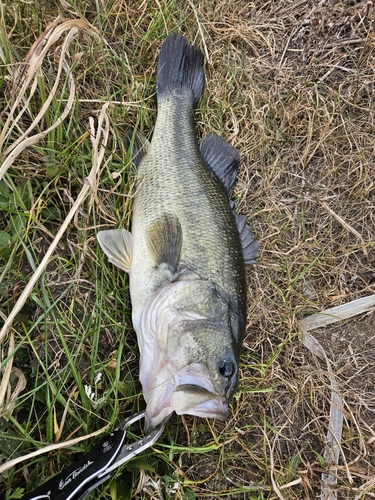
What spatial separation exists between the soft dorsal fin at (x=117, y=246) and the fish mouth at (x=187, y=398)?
766 mm

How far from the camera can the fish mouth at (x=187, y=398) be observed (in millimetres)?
2170

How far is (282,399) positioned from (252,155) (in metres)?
1.84

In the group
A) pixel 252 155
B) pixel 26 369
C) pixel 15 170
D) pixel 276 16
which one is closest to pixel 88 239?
pixel 15 170

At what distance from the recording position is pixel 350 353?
127 inches

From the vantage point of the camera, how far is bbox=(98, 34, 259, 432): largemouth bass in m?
2.26

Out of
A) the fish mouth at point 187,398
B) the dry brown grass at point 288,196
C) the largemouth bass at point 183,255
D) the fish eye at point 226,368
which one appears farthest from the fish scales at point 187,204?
the fish mouth at point 187,398

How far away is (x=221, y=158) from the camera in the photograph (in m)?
3.02

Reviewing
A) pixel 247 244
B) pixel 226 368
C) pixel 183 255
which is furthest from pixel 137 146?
pixel 226 368

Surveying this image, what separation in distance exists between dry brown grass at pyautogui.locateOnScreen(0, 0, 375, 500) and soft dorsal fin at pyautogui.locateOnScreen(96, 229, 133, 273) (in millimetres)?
189

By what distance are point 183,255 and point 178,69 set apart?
146 centimetres

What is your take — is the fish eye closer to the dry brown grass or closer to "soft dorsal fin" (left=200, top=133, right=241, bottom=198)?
Answer: the dry brown grass

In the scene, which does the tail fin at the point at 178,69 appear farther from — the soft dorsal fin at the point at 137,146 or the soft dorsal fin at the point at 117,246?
the soft dorsal fin at the point at 117,246

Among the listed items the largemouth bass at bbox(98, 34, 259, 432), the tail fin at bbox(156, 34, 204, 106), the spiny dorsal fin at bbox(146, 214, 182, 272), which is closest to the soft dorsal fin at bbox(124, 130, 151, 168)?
the largemouth bass at bbox(98, 34, 259, 432)

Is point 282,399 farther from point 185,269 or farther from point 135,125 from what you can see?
point 135,125
